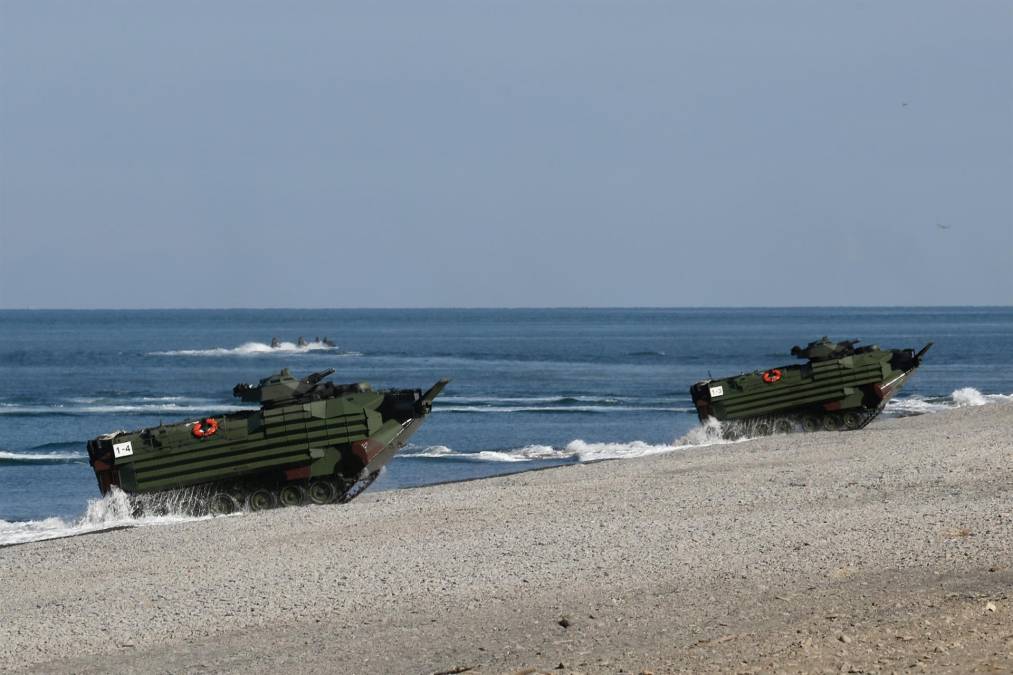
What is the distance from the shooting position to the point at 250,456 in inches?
1006

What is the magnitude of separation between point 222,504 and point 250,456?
106cm

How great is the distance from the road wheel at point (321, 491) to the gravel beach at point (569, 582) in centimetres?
229

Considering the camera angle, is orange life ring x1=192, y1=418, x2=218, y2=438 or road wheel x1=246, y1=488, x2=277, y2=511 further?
road wheel x1=246, y1=488, x2=277, y2=511

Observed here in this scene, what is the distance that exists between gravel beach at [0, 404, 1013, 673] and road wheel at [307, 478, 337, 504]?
7.51 feet

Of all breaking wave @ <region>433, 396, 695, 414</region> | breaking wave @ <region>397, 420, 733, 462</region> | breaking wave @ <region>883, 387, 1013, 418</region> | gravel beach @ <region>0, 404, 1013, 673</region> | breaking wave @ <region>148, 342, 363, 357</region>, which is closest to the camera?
gravel beach @ <region>0, 404, 1013, 673</region>

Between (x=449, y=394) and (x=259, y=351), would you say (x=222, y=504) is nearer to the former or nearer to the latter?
(x=449, y=394)

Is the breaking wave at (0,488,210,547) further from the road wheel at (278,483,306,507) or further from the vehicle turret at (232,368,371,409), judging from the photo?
the vehicle turret at (232,368,371,409)

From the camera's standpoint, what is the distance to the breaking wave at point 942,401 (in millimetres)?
48906

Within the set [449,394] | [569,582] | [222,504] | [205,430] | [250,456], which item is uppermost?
[205,430]

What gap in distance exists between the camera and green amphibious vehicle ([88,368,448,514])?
2558 centimetres

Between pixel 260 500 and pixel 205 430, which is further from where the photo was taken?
pixel 260 500

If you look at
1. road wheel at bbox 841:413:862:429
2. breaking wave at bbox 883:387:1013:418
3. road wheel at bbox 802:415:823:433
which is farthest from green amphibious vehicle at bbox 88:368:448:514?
breaking wave at bbox 883:387:1013:418

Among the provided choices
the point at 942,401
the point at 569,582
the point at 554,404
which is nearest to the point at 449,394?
the point at 554,404

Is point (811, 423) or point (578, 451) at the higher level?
point (811, 423)
